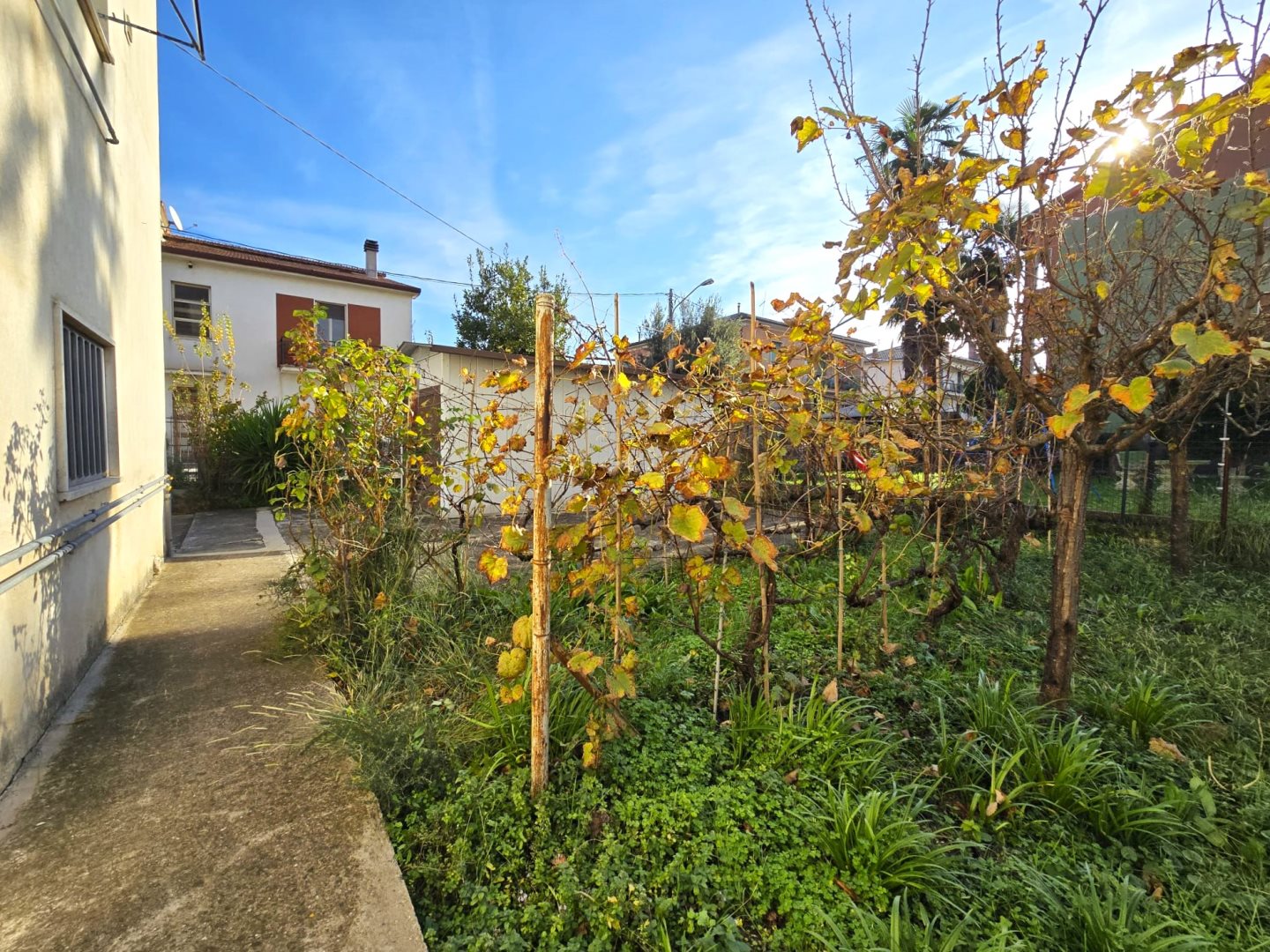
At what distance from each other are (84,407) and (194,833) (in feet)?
8.76

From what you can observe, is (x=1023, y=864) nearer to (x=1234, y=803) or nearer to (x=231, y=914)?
(x=1234, y=803)

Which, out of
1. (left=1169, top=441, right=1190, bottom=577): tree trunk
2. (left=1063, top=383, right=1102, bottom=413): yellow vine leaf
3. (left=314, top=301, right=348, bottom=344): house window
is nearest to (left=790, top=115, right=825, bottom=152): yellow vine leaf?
(left=1063, top=383, right=1102, bottom=413): yellow vine leaf

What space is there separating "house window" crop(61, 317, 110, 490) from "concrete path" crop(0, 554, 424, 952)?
3.70ft

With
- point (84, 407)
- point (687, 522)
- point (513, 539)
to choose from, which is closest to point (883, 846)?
point (687, 522)

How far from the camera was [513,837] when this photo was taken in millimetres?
1761

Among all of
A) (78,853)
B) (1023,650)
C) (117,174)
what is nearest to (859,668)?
(1023,650)

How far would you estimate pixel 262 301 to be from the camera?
45.1 ft

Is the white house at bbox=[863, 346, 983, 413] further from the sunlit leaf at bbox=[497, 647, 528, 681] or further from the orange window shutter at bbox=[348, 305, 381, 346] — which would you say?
the orange window shutter at bbox=[348, 305, 381, 346]

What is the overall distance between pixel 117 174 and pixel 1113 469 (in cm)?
960

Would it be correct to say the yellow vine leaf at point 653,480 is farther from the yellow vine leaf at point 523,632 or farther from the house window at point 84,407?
the house window at point 84,407

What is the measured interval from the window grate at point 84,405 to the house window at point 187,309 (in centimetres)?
1166

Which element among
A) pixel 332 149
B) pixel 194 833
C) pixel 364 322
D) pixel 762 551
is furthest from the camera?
pixel 364 322

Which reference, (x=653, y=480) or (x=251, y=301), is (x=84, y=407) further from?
(x=251, y=301)

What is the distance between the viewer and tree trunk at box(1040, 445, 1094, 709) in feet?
7.88
